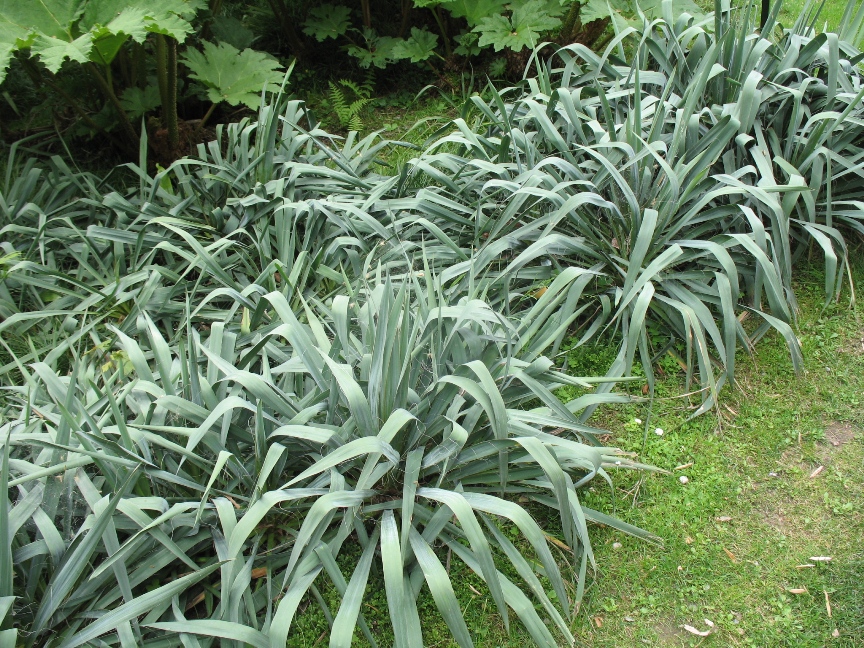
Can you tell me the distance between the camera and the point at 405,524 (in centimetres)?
188

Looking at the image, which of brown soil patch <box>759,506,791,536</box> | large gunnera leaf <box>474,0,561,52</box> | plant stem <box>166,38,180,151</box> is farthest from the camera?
large gunnera leaf <box>474,0,561,52</box>

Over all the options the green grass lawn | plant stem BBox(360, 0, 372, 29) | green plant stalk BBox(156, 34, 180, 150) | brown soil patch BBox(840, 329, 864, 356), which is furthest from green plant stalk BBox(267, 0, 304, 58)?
brown soil patch BBox(840, 329, 864, 356)

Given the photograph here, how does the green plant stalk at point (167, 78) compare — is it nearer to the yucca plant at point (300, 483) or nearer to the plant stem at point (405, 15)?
the plant stem at point (405, 15)

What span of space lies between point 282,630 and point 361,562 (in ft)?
1.01

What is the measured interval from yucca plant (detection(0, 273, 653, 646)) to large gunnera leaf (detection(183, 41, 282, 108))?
5.80 ft

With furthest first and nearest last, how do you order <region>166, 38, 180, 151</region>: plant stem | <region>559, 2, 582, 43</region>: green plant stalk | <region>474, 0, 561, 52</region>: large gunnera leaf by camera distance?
1. <region>559, 2, 582, 43</region>: green plant stalk
2. <region>474, 0, 561, 52</region>: large gunnera leaf
3. <region>166, 38, 180, 151</region>: plant stem

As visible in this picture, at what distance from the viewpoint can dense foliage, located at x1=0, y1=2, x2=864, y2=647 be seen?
198cm

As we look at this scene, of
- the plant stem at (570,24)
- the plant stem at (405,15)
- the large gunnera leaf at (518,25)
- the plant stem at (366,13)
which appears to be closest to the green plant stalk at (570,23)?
the plant stem at (570,24)

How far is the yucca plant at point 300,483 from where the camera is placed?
1.91 meters

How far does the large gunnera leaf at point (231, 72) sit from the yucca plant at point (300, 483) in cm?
177

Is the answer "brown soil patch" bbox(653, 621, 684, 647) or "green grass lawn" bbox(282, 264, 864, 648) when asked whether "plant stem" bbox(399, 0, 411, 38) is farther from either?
"brown soil patch" bbox(653, 621, 684, 647)

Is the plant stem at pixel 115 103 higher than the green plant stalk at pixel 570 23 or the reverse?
higher

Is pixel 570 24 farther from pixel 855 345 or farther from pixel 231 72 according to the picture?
pixel 855 345

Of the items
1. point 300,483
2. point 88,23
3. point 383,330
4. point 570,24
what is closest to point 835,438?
point 383,330
